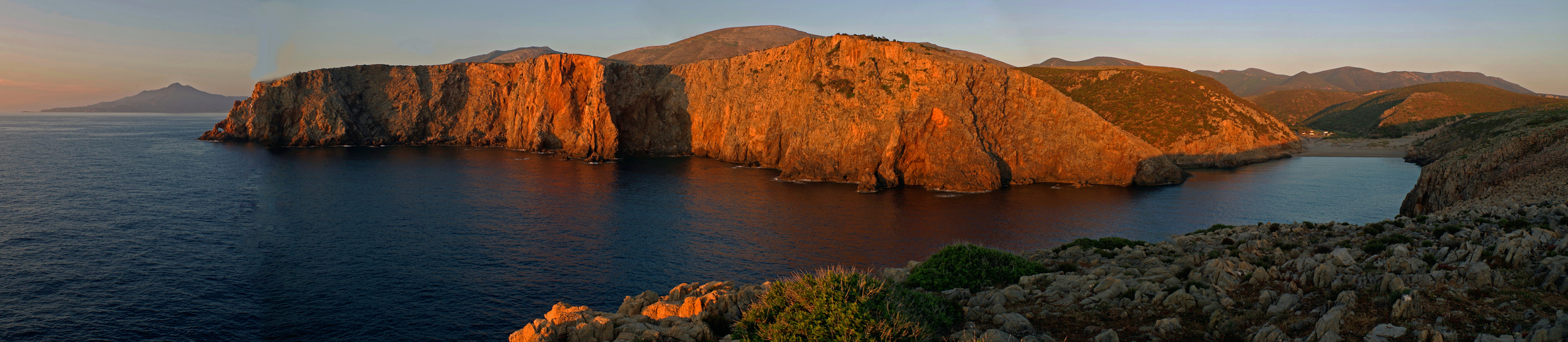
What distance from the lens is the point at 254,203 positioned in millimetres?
61656

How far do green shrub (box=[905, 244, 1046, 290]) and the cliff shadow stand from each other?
10362 centimetres

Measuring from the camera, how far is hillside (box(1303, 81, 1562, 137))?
161m

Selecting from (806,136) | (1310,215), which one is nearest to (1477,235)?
(1310,215)

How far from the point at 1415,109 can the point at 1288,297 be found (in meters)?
214

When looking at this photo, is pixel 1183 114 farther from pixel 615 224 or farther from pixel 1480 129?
pixel 615 224

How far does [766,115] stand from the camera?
107 m

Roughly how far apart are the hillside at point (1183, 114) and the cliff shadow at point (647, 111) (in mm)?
81359

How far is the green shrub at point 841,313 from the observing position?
1439cm

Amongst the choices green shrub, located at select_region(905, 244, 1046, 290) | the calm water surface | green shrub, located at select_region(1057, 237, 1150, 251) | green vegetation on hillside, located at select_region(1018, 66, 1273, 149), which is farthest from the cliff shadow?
green shrub, located at select_region(905, 244, 1046, 290)

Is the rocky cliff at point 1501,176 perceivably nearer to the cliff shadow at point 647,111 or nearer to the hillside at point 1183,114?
the hillside at point 1183,114

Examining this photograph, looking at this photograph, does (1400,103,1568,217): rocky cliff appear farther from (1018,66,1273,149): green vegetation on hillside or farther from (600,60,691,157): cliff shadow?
(600,60,691,157): cliff shadow

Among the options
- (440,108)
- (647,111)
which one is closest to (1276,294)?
(647,111)

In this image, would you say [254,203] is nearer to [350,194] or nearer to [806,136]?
[350,194]

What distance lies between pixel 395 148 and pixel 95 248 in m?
92.5
